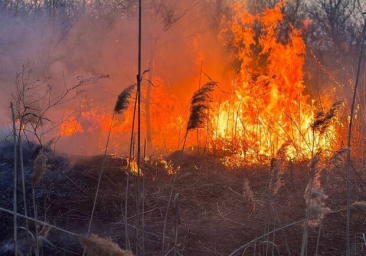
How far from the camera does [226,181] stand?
222 inches

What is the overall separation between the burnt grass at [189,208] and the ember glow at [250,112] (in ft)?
2.76

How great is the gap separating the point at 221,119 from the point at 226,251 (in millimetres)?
6098

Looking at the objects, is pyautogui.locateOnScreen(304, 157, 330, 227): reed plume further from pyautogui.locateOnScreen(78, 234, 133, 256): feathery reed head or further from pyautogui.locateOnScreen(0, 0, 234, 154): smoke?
pyautogui.locateOnScreen(0, 0, 234, 154): smoke

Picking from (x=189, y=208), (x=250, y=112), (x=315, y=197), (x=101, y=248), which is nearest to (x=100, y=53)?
(x=250, y=112)

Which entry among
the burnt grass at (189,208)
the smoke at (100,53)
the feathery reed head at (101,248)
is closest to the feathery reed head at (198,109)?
the burnt grass at (189,208)

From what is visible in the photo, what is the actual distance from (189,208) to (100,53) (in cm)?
648

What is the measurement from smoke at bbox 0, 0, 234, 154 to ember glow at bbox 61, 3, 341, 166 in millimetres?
311

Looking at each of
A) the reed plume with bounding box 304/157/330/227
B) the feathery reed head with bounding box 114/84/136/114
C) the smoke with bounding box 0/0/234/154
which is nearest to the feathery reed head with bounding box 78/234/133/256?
the reed plume with bounding box 304/157/330/227

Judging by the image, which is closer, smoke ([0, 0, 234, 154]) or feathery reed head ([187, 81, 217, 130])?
feathery reed head ([187, 81, 217, 130])

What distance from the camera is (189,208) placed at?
15.3ft

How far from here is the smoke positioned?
795 centimetres

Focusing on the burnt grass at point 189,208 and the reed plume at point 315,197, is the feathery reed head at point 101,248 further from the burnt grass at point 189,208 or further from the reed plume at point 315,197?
the burnt grass at point 189,208

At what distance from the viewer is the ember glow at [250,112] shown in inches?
290

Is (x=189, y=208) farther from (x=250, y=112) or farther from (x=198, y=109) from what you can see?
(x=250, y=112)
